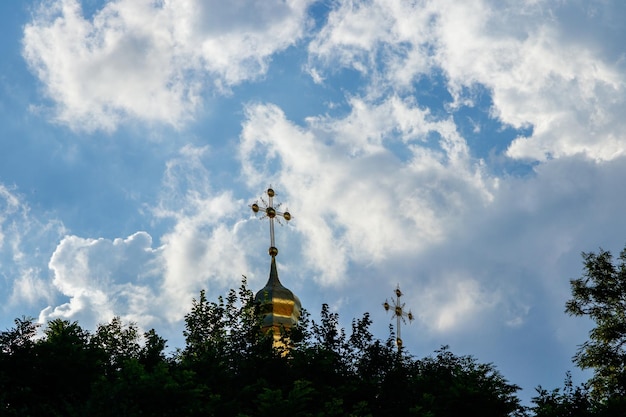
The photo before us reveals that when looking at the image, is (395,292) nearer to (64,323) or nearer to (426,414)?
(64,323)

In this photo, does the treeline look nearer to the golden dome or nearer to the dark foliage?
the dark foliage

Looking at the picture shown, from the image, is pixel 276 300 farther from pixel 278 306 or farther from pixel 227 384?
pixel 227 384

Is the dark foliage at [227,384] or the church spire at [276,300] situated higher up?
the church spire at [276,300]

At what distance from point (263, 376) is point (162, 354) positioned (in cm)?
496

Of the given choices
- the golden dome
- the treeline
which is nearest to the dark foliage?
the treeline

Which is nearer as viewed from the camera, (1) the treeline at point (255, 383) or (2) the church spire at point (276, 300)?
(1) the treeline at point (255, 383)

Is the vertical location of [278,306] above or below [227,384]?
above

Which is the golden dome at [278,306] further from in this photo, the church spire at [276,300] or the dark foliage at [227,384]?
the dark foliage at [227,384]

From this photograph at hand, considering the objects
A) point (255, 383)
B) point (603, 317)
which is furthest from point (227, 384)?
point (603, 317)

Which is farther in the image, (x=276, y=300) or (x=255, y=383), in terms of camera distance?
(x=276, y=300)

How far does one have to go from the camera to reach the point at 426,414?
2823 centimetres

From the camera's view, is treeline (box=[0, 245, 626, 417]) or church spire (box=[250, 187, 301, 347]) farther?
church spire (box=[250, 187, 301, 347])

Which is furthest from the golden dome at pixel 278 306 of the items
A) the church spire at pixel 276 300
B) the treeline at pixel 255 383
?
the treeline at pixel 255 383

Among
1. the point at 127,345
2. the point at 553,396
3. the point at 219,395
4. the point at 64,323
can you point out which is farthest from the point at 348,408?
the point at 127,345
